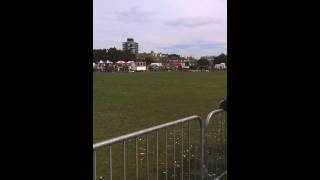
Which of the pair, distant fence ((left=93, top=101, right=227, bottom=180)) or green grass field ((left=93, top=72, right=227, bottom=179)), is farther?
green grass field ((left=93, top=72, right=227, bottom=179))

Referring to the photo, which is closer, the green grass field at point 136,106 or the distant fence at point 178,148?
the distant fence at point 178,148

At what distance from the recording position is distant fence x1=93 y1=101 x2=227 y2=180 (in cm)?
288

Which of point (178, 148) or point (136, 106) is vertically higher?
point (178, 148)

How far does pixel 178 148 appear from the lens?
3814mm

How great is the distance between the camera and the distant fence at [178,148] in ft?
9.45

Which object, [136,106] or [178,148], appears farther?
[136,106]
